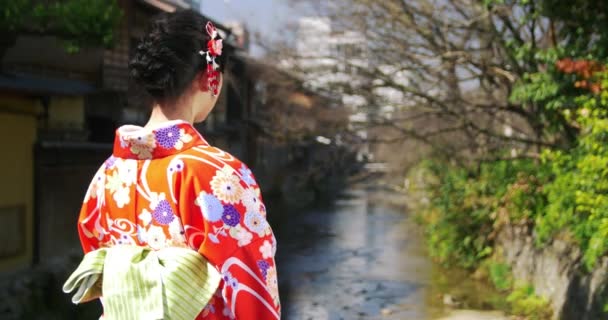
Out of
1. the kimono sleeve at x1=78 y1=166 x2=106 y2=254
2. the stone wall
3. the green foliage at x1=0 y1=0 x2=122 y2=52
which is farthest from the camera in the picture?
the green foliage at x1=0 y1=0 x2=122 y2=52

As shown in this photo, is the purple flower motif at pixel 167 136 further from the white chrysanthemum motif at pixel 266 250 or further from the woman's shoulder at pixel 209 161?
the white chrysanthemum motif at pixel 266 250

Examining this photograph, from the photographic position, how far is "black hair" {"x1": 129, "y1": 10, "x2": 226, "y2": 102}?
6.11ft

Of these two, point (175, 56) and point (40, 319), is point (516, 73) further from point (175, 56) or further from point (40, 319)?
point (175, 56)

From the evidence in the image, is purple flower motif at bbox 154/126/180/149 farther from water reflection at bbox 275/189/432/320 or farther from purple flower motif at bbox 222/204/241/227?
water reflection at bbox 275/189/432/320

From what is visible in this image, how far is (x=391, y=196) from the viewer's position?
1199 inches

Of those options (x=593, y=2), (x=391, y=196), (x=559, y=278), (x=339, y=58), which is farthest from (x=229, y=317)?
(x=391, y=196)

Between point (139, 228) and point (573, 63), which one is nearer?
point (139, 228)

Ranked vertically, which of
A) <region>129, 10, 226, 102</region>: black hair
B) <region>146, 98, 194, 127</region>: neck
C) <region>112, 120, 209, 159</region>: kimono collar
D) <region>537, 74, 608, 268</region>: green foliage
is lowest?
<region>537, 74, 608, 268</region>: green foliage

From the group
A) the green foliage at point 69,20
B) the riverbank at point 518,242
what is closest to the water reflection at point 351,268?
the riverbank at point 518,242

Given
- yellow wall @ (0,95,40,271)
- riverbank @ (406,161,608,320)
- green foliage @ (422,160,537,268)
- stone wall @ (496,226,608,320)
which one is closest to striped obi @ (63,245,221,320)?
riverbank @ (406,161,608,320)

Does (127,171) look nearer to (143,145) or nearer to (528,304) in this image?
(143,145)

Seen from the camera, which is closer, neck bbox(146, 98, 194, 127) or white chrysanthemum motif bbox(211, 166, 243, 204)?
white chrysanthemum motif bbox(211, 166, 243, 204)

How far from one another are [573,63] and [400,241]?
1050 cm

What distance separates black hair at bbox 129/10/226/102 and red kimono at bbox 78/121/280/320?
13 centimetres
